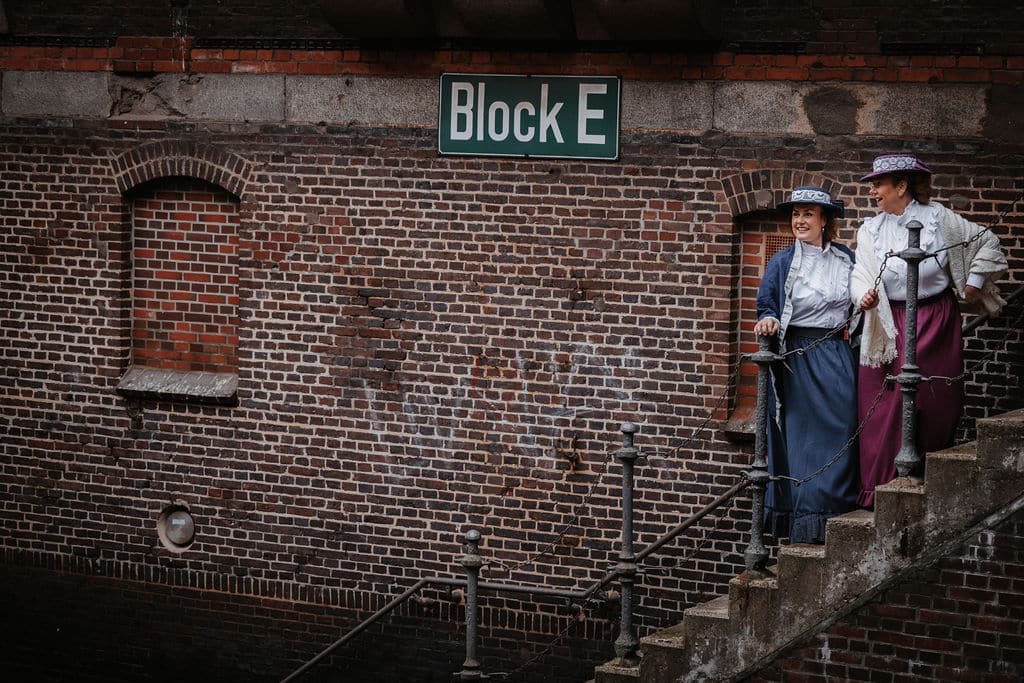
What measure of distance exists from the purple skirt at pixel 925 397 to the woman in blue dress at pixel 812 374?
136 millimetres

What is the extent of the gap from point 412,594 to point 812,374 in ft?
12.4

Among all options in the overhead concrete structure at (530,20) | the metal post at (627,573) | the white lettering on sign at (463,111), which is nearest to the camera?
the metal post at (627,573)

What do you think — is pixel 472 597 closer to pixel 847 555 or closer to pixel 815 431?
pixel 815 431

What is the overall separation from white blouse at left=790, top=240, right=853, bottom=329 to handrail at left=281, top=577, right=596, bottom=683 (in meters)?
2.49

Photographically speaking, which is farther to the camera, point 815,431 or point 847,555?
point 815,431

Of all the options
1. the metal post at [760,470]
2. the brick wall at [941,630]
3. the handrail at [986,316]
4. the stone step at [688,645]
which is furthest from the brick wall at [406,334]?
the brick wall at [941,630]

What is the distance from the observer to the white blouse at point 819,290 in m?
6.75

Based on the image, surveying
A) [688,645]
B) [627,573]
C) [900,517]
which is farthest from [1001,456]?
[627,573]

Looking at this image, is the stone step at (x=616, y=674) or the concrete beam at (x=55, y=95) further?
the concrete beam at (x=55, y=95)

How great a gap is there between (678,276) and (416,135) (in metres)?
2.11

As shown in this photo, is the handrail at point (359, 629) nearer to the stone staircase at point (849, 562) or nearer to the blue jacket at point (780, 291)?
the stone staircase at point (849, 562)

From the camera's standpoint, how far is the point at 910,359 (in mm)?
6141

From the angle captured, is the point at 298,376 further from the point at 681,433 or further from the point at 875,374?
the point at 875,374

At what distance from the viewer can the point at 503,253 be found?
28.9 feet
